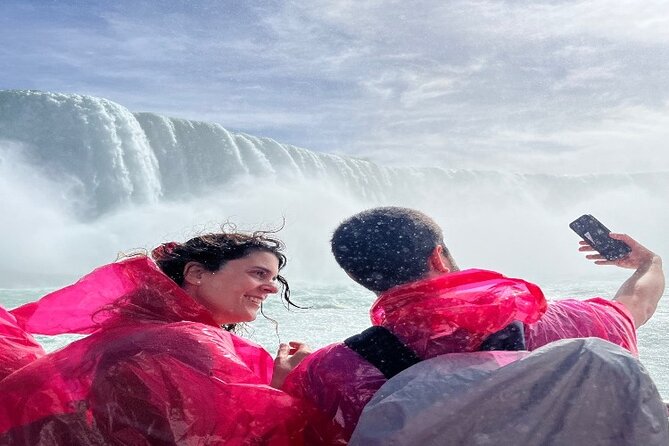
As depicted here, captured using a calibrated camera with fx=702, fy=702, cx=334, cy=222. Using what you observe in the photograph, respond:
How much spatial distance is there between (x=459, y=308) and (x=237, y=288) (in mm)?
741

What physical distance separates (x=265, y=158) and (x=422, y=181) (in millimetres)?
10557

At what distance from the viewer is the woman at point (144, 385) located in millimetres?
1370

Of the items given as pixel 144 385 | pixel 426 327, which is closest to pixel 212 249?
pixel 144 385

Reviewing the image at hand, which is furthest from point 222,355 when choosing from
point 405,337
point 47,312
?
point 47,312

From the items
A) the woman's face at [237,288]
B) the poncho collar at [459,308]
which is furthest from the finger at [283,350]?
the poncho collar at [459,308]

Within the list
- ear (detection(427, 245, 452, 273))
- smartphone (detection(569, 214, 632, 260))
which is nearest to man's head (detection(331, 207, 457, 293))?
ear (detection(427, 245, 452, 273))

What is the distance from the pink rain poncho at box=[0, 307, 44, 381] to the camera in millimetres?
1741

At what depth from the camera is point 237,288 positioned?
72.1 inches

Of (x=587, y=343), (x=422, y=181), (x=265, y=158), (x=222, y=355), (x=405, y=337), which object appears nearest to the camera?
(x=587, y=343)

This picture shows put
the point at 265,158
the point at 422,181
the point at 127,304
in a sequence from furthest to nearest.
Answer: the point at 422,181, the point at 265,158, the point at 127,304

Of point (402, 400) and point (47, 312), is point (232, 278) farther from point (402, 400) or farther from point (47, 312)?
point (402, 400)

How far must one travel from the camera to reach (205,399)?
4.46ft

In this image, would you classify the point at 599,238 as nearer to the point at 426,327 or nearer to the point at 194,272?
the point at 426,327

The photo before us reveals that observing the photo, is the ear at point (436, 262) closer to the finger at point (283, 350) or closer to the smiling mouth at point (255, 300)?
the finger at point (283, 350)
